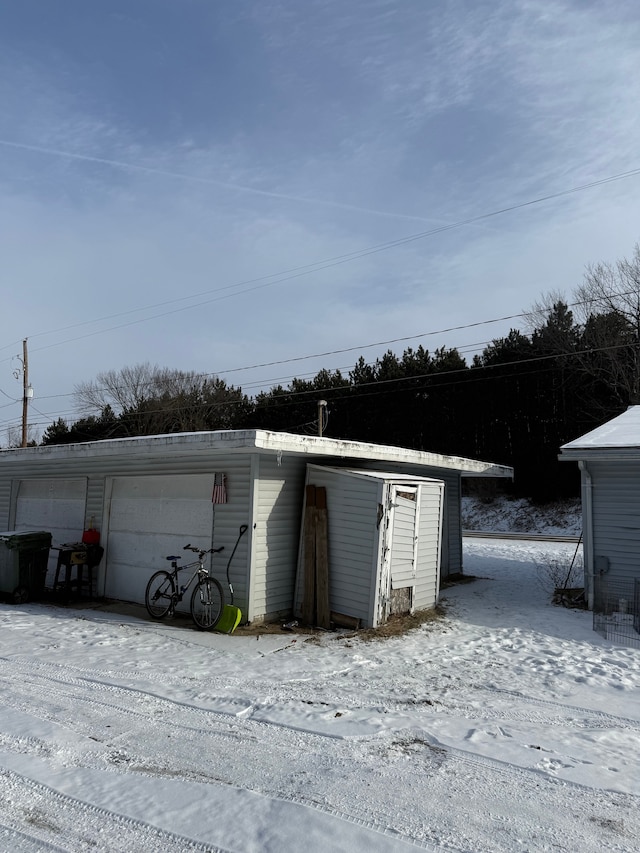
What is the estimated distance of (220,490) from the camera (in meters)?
8.98

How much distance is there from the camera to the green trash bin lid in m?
10.5

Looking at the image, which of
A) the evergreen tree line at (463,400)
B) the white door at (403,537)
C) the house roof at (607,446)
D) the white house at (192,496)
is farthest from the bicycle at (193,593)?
the evergreen tree line at (463,400)

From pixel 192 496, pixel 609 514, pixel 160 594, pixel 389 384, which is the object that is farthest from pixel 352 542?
pixel 389 384

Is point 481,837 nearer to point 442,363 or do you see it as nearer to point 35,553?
point 35,553

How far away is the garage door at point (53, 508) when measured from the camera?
11.7 m

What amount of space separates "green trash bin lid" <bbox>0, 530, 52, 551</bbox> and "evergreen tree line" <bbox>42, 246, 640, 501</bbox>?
2060cm

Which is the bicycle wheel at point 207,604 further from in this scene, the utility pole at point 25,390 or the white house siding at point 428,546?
the utility pole at point 25,390

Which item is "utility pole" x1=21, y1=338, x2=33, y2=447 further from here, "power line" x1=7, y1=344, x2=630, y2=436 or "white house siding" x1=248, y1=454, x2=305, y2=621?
"white house siding" x1=248, y1=454, x2=305, y2=621

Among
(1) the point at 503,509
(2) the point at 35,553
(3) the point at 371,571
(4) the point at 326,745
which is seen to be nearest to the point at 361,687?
(4) the point at 326,745

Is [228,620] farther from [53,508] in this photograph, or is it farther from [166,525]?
[53,508]

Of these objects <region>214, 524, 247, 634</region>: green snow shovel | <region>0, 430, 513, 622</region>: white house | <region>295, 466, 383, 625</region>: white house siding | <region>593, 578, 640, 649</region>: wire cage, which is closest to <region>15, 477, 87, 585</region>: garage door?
<region>0, 430, 513, 622</region>: white house

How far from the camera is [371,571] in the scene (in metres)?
8.42

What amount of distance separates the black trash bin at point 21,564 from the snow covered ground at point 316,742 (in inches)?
101

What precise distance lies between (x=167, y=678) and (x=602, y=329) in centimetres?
2708
